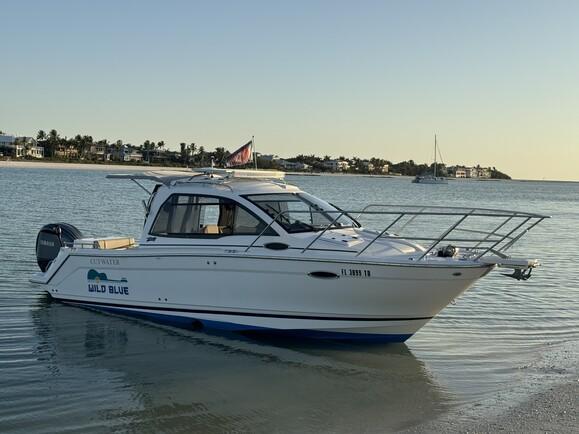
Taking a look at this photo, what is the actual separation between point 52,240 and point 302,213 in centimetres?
499

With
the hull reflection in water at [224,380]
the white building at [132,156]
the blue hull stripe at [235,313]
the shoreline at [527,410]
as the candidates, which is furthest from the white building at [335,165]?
the shoreline at [527,410]

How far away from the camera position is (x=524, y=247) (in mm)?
22281

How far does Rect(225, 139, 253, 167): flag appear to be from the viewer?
11.8 meters

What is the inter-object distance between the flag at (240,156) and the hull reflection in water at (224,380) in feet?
10.3

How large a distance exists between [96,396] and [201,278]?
106 inches

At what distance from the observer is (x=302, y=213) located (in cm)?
1020

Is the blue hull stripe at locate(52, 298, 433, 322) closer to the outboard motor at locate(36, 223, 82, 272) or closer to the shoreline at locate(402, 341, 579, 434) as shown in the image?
the outboard motor at locate(36, 223, 82, 272)

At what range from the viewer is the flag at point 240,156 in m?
11.8

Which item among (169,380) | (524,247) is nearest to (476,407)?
(169,380)

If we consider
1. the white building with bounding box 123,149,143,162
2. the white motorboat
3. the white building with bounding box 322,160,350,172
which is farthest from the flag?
the white building with bounding box 322,160,350,172

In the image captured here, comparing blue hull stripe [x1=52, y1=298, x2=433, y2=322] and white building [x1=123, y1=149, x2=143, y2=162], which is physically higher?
white building [x1=123, y1=149, x2=143, y2=162]

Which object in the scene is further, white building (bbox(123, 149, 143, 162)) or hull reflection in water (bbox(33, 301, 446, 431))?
white building (bbox(123, 149, 143, 162))

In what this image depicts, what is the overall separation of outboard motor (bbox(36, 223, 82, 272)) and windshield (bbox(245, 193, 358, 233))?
399 cm

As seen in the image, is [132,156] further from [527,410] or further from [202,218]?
[527,410]
